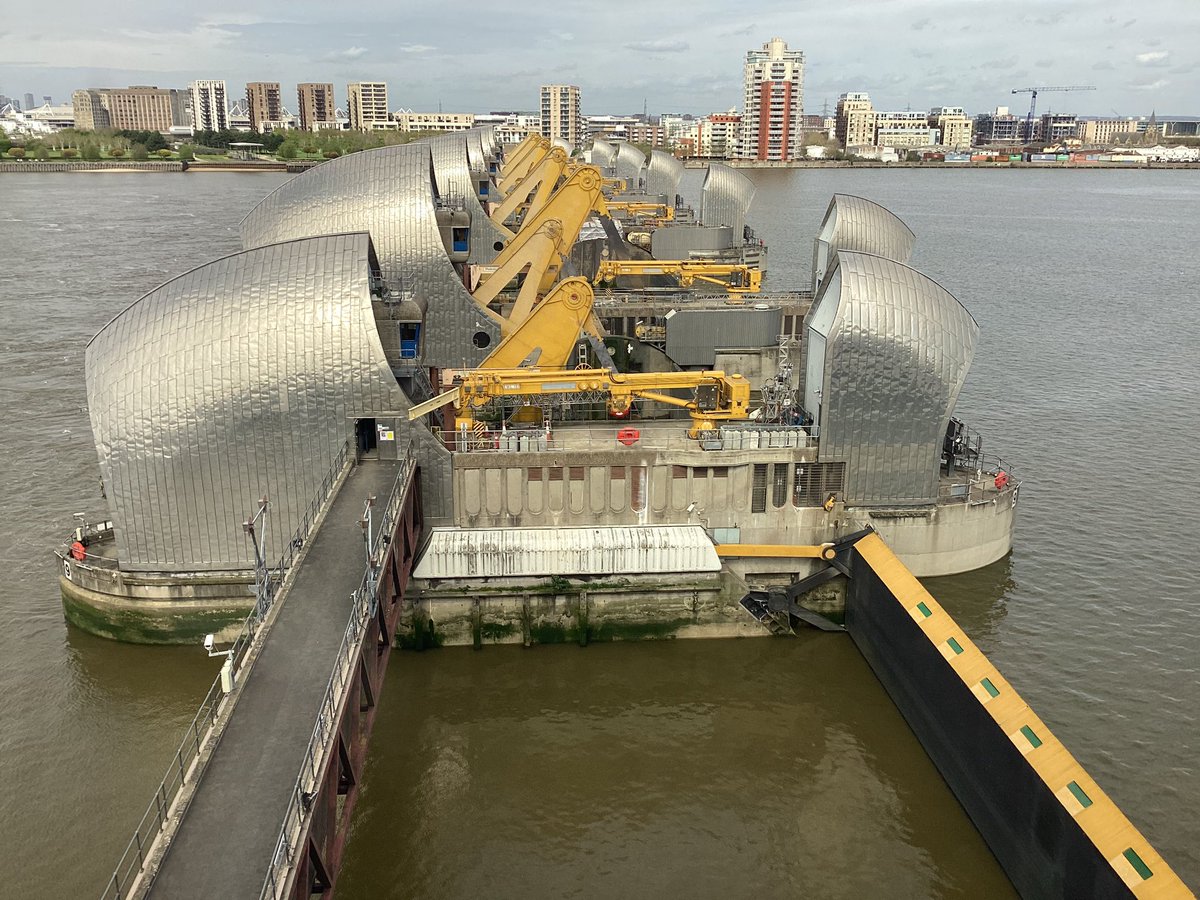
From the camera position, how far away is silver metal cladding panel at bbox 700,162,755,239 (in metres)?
80.6

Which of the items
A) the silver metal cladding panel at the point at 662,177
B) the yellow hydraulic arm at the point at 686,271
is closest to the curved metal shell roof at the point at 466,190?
the yellow hydraulic arm at the point at 686,271

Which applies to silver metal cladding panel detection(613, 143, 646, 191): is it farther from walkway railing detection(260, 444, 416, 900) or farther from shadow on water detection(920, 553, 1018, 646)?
walkway railing detection(260, 444, 416, 900)

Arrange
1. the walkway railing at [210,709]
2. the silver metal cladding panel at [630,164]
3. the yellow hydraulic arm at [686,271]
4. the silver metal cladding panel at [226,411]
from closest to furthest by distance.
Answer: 1. the walkway railing at [210,709]
2. the silver metal cladding panel at [226,411]
3. the yellow hydraulic arm at [686,271]
4. the silver metal cladding panel at [630,164]

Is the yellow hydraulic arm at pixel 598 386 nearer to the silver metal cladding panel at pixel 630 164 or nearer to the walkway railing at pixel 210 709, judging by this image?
the walkway railing at pixel 210 709

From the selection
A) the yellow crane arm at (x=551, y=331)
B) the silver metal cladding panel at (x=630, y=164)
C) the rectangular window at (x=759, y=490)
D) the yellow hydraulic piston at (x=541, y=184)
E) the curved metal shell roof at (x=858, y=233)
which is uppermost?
the silver metal cladding panel at (x=630, y=164)

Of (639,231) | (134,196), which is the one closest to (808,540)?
(639,231)

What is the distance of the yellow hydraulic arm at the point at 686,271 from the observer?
60750 mm

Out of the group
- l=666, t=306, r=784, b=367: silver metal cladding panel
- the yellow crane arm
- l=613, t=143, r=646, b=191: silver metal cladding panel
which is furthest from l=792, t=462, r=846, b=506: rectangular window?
l=613, t=143, r=646, b=191: silver metal cladding panel

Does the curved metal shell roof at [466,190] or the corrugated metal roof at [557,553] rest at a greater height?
the curved metal shell roof at [466,190]

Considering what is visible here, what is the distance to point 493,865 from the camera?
824 inches

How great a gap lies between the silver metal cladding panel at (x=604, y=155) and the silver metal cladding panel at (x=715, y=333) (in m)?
98.5

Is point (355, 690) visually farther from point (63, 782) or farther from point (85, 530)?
point (85, 530)

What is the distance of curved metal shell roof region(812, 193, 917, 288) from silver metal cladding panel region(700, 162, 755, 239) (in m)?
25.9

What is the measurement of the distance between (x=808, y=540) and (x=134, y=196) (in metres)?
147
